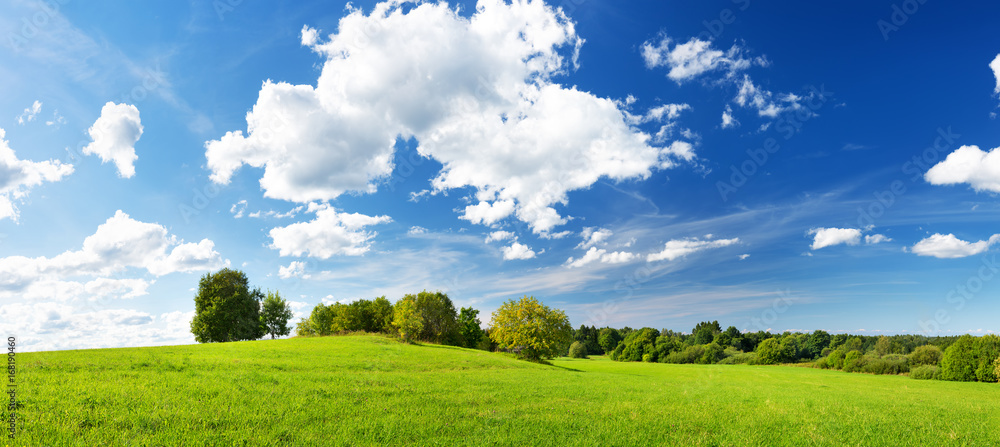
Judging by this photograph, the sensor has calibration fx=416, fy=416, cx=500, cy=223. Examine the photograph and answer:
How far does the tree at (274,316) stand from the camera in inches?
2702

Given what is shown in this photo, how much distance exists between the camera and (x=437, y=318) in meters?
61.5

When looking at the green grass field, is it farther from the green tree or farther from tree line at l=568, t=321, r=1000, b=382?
the green tree

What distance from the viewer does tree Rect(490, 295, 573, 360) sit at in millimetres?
44438

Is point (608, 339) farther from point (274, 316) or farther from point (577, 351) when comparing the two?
point (274, 316)

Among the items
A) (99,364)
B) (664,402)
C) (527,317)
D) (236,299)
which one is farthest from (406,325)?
(664,402)

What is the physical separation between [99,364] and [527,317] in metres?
35.6

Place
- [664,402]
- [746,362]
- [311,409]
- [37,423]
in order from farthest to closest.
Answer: [746,362] < [664,402] < [311,409] < [37,423]

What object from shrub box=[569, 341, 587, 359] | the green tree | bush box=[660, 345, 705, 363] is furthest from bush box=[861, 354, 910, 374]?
shrub box=[569, 341, 587, 359]

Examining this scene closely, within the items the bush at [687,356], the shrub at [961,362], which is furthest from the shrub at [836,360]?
the bush at [687,356]

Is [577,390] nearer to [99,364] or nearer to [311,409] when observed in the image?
[311,409]

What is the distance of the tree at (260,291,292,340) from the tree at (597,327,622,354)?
288 feet

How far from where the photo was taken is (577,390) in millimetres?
16125

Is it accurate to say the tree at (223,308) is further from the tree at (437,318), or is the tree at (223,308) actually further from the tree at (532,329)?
the tree at (532,329)

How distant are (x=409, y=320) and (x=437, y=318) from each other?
5756mm
